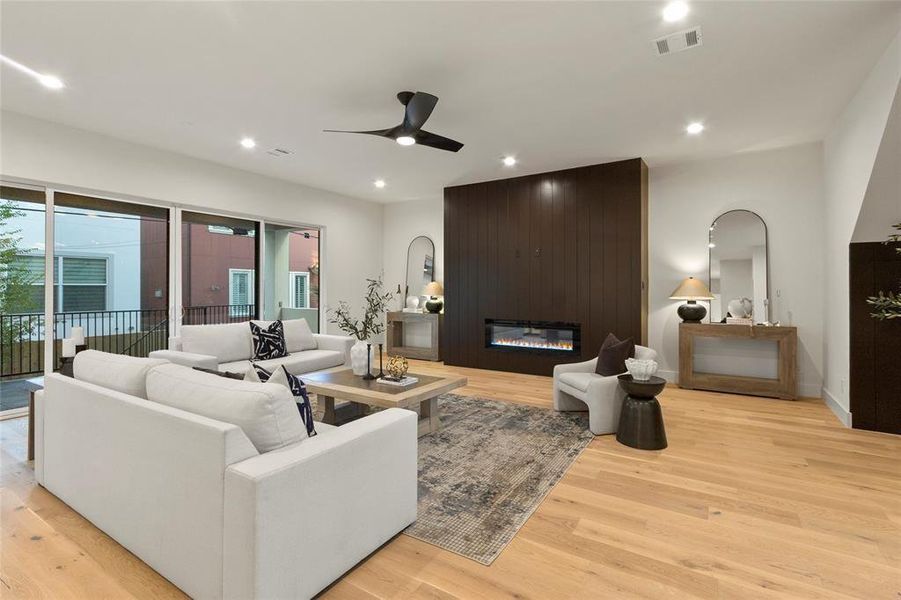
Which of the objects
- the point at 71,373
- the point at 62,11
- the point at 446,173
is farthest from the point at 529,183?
the point at 71,373

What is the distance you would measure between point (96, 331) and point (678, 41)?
19.9 ft

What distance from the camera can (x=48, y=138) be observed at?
4086mm

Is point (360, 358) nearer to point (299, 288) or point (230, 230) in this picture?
point (230, 230)

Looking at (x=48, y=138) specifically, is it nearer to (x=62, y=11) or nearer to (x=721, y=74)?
(x=62, y=11)

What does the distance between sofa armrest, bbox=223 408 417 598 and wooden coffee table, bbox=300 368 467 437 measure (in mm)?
984

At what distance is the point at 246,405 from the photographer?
167cm

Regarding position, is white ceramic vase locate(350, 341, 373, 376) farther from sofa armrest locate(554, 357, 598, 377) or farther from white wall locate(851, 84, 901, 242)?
white wall locate(851, 84, 901, 242)

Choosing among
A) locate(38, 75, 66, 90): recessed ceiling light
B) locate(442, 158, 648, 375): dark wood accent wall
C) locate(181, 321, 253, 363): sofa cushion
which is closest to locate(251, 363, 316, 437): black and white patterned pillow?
locate(181, 321, 253, 363): sofa cushion

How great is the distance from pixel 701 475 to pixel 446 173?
15.4 ft

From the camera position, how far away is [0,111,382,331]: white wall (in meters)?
4.01

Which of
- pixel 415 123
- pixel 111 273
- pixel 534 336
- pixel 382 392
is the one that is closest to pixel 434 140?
pixel 415 123

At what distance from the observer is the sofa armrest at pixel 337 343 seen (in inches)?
210

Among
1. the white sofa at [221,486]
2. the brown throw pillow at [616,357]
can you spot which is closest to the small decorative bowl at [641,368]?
the brown throw pillow at [616,357]

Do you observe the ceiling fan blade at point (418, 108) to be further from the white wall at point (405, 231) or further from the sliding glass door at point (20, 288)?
the white wall at point (405, 231)
